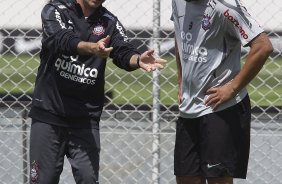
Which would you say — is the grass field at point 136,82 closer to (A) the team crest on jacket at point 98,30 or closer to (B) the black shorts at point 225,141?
(A) the team crest on jacket at point 98,30

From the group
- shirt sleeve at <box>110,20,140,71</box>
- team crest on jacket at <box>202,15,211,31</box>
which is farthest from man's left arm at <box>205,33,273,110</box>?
shirt sleeve at <box>110,20,140,71</box>

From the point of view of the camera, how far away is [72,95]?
5047 millimetres

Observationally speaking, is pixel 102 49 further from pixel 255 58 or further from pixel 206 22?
pixel 255 58

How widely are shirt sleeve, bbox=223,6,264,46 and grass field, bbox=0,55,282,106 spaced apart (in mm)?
1540

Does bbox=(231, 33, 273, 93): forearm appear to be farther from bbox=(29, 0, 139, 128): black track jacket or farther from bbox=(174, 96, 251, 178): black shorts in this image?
bbox=(29, 0, 139, 128): black track jacket

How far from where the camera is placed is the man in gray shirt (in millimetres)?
4672

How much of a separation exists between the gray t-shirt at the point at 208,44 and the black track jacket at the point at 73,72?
35 cm

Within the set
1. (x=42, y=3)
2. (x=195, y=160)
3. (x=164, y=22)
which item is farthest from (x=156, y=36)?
(x=195, y=160)

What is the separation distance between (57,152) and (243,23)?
1.34 meters

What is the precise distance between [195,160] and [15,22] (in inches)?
79.3

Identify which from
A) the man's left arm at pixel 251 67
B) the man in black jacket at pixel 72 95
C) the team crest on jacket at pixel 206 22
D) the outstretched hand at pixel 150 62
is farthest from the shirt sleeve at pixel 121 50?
the man's left arm at pixel 251 67

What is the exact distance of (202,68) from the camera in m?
4.81

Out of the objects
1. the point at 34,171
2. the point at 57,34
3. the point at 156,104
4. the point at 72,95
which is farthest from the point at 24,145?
the point at 57,34

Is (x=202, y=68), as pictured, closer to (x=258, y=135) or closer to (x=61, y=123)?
(x=61, y=123)
